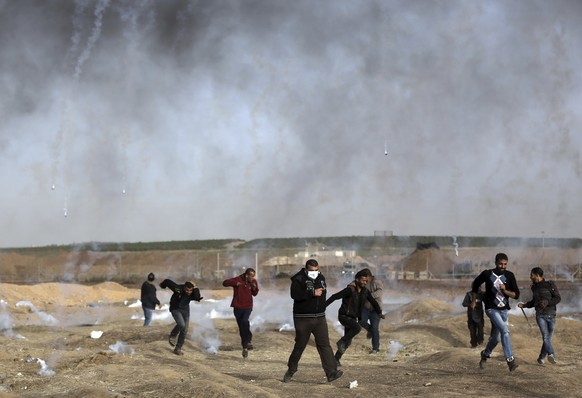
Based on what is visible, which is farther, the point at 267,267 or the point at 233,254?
the point at 233,254

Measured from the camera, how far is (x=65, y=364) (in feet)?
56.0

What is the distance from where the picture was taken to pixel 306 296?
1375 centimetres

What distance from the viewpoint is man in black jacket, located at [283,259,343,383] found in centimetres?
1375

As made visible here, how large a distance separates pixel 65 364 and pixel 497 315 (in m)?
8.48

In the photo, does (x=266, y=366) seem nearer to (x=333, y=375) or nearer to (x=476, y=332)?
(x=333, y=375)

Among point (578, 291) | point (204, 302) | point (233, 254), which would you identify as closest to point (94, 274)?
point (233, 254)

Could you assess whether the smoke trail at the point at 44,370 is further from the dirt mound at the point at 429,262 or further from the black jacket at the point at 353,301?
the dirt mound at the point at 429,262

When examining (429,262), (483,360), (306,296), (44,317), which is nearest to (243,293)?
(306,296)

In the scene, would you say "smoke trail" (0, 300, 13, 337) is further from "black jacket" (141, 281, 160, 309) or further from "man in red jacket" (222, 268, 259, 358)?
"man in red jacket" (222, 268, 259, 358)

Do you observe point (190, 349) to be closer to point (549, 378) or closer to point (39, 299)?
point (549, 378)

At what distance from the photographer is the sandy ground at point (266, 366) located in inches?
540

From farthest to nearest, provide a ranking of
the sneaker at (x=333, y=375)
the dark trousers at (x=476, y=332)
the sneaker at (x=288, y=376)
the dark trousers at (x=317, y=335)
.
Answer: the dark trousers at (x=476, y=332) < the sneaker at (x=288, y=376) < the sneaker at (x=333, y=375) < the dark trousers at (x=317, y=335)

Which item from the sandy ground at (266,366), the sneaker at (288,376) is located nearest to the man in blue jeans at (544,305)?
the sandy ground at (266,366)

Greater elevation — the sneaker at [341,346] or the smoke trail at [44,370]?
the sneaker at [341,346]
